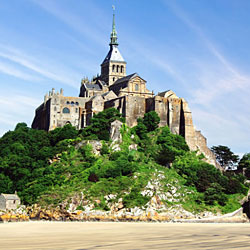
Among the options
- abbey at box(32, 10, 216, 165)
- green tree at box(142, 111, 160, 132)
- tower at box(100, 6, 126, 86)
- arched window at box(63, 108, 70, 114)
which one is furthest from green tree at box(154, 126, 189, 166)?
tower at box(100, 6, 126, 86)

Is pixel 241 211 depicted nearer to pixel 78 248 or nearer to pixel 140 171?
pixel 140 171

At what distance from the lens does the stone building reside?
188ft

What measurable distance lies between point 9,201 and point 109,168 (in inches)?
545

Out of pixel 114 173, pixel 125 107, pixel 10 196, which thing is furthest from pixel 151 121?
pixel 10 196

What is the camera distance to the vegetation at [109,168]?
192 ft

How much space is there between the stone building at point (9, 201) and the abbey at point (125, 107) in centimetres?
2297

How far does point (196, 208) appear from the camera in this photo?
5712 cm

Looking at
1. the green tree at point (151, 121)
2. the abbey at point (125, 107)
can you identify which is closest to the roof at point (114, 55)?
the abbey at point (125, 107)

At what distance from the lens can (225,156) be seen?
8556 centimetres

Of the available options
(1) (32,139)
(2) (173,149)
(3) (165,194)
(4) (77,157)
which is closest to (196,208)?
(3) (165,194)

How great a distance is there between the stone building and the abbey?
23.0 m

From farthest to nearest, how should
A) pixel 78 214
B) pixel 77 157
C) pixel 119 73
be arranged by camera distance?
pixel 119 73
pixel 77 157
pixel 78 214

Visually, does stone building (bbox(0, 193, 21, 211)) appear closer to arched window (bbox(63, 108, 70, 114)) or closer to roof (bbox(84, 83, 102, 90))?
arched window (bbox(63, 108, 70, 114))

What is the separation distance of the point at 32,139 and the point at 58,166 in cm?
904
